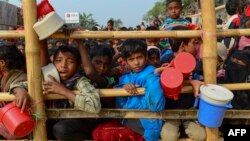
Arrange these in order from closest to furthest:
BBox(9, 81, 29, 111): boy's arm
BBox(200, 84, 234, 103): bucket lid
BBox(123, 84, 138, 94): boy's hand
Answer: BBox(200, 84, 234, 103): bucket lid
BBox(9, 81, 29, 111): boy's arm
BBox(123, 84, 138, 94): boy's hand

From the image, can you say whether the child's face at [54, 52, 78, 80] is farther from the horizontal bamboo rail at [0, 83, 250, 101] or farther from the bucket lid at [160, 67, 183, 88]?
the bucket lid at [160, 67, 183, 88]

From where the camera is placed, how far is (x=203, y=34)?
2.56 meters

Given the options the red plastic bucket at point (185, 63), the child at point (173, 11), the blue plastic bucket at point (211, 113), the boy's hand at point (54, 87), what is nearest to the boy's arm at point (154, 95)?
the red plastic bucket at point (185, 63)

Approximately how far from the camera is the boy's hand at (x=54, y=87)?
8.32 feet

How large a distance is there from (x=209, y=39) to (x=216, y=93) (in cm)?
40

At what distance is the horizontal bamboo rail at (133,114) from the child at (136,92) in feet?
0.17

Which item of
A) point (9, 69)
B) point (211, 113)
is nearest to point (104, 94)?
point (211, 113)

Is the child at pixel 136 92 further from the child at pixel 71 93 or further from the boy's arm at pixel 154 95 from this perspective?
the child at pixel 71 93

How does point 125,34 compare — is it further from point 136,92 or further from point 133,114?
point 133,114

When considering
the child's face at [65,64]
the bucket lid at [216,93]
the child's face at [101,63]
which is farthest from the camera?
the child's face at [101,63]

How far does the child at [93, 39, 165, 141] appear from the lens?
2.51 meters

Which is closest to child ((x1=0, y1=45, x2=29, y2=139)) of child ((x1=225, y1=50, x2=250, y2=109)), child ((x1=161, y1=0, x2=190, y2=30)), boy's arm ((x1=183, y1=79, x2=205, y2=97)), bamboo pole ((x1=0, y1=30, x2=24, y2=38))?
bamboo pole ((x1=0, y1=30, x2=24, y2=38))

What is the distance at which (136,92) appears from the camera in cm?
256

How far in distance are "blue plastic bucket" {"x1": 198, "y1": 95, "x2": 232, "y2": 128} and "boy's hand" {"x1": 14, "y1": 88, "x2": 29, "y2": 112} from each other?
1.21m
